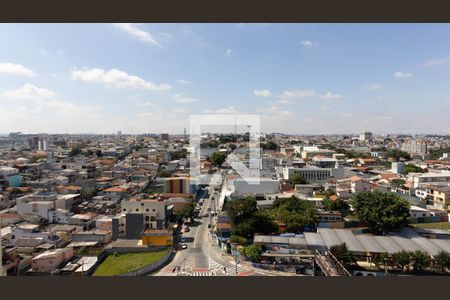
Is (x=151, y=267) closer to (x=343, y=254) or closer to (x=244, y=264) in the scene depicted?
(x=244, y=264)

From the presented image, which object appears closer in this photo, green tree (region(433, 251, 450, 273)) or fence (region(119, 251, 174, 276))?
green tree (region(433, 251, 450, 273))

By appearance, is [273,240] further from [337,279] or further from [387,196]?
[337,279]

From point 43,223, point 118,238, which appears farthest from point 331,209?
point 43,223

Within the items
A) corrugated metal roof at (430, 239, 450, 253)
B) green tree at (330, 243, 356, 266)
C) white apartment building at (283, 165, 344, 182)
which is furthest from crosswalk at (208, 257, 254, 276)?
white apartment building at (283, 165, 344, 182)

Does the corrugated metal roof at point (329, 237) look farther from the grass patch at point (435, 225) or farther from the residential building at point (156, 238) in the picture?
the residential building at point (156, 238)

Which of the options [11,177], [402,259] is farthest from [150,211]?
[11,177]

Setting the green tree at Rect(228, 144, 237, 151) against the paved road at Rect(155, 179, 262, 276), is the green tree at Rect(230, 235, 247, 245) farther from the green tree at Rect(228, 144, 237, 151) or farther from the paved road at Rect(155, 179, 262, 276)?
the green tree at Rect(228, 144, 237, 151)
